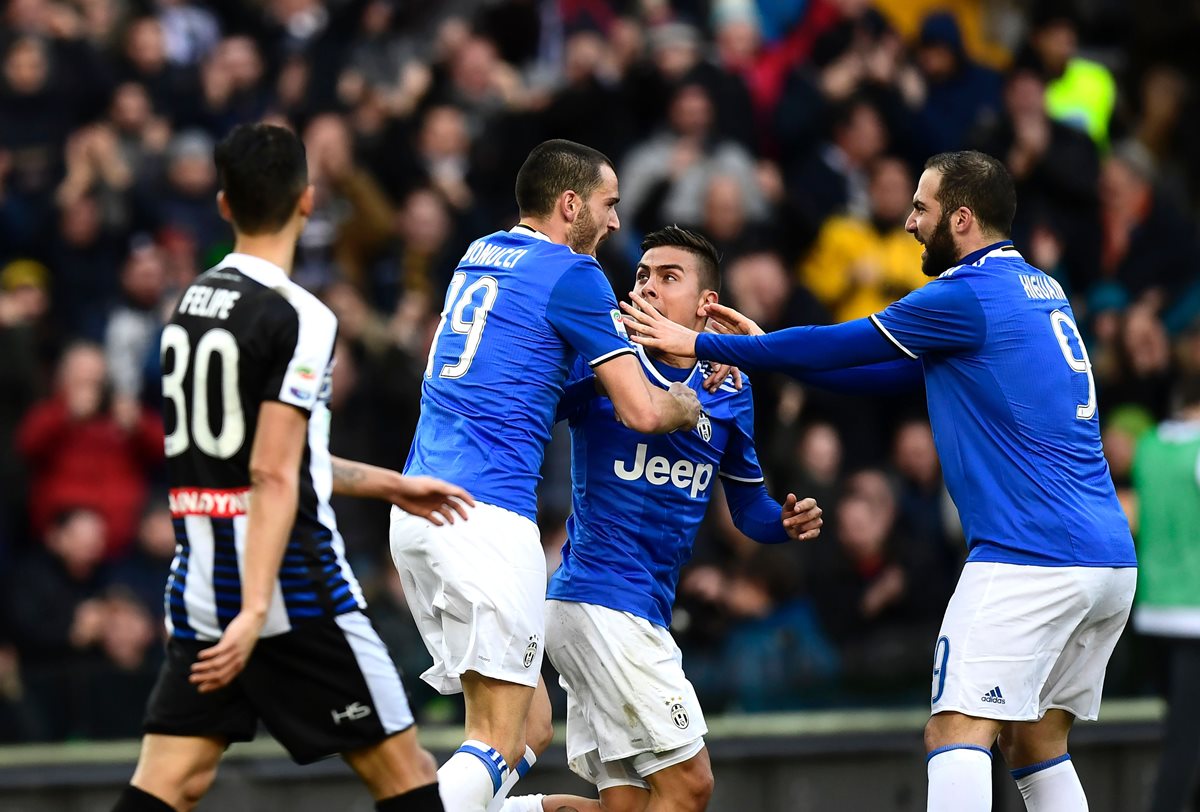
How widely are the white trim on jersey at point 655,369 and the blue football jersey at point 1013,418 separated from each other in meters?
0.88

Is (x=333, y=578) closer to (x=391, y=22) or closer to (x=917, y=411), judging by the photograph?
(x=917, y=411)

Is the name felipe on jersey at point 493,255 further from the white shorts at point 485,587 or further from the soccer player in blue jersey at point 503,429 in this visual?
the white shorts at point 485,587

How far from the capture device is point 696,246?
7625 millimetres

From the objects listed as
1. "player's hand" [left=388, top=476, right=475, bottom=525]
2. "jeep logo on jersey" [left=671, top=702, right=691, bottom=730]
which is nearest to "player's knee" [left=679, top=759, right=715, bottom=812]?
"jeep logo on jersey" [left=671, top=702, right=691, bottom=730]

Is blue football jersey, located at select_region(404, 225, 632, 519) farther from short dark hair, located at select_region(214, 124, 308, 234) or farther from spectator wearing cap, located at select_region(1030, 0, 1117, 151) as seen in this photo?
spectator wearing cap, located at select_region(1030, 0, 1117, 151)

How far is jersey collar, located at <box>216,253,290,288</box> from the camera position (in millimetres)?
5672

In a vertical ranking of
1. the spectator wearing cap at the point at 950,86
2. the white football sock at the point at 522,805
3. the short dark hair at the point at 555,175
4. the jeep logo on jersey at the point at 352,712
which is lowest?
the white football sock at the point at 522,805

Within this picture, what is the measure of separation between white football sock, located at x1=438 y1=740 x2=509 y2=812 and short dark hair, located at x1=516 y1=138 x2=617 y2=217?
81.7 inches

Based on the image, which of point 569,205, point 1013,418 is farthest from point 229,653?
point 1013,418

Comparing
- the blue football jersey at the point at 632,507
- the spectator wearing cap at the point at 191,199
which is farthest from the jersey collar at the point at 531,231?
the spectator wearing cap at the point at 191,199

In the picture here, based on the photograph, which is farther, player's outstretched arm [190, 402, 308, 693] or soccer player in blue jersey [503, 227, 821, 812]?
soccer player in blue jersey [503, 227, 821, 812]

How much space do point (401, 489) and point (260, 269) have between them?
2.93ft

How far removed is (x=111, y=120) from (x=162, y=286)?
1694 millimetres

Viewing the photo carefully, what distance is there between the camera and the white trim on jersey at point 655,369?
7.18 metres
